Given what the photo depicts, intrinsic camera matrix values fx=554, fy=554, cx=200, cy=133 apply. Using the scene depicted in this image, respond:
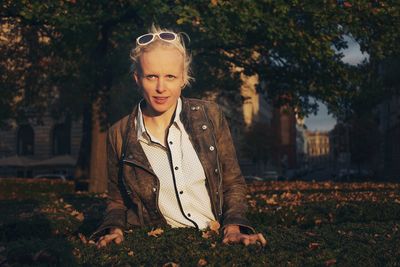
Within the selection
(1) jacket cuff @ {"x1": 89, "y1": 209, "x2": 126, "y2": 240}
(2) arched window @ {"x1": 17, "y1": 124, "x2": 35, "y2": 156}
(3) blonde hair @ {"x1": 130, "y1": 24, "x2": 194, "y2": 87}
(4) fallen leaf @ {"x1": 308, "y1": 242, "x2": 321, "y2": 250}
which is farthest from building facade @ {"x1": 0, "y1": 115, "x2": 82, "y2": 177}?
(4) fallen leaf @ {"x1": 308, "y1": 242, "x2": 321, "y2": 250}

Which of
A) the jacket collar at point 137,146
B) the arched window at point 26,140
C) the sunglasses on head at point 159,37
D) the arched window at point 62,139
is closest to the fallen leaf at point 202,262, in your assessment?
the jacket collar at point 137,146

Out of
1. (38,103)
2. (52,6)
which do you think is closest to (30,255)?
(52,6)

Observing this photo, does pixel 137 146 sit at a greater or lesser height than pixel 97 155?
lesser

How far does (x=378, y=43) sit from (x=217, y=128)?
13.2 meters

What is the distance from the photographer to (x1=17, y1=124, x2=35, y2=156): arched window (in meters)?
48.0

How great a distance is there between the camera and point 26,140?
158 ft

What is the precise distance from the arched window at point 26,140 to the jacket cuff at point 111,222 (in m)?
46.2

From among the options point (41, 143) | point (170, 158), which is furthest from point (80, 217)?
point (41, 143)

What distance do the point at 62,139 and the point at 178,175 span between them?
45.2 m

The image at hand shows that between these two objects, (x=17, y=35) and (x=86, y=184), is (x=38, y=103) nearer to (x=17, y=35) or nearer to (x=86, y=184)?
(x=17, y=35)

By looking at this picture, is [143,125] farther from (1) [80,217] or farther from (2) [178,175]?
(1) [80,217]

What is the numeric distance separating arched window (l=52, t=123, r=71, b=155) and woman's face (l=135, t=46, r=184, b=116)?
44509 millimetres

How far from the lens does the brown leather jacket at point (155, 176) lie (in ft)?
12.4

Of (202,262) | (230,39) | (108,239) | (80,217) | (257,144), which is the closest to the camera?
(202,262)
